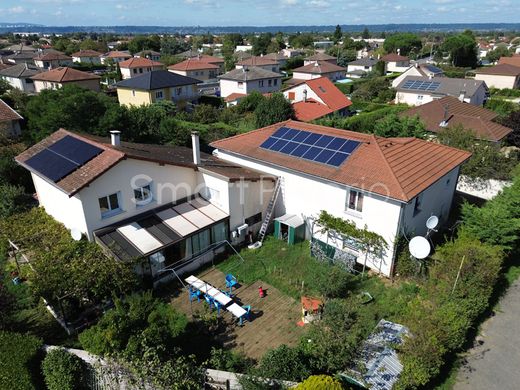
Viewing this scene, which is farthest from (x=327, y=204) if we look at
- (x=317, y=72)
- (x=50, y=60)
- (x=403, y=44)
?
(x=403, y=44)

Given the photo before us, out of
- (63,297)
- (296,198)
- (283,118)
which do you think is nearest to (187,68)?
(283,118)

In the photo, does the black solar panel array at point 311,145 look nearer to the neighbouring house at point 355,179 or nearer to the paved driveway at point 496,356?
the neighbouring house at point 355,179

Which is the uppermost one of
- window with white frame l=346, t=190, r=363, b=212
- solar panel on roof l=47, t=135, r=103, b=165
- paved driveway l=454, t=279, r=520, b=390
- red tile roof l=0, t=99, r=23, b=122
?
solar panel on roof l=47, t=135, r=103, b=165

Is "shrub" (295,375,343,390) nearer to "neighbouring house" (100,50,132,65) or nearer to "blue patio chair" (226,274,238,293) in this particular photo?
"blue patio chair" (226,274,238,293)

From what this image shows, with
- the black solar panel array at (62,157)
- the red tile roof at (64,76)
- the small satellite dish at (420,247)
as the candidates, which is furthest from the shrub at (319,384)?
the red tile roof at (64,76)

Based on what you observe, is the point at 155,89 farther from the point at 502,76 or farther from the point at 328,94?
the point at 502,76

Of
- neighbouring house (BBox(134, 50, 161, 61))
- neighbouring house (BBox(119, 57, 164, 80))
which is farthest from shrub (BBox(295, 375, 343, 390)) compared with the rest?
neighbouring house (BBox(134, 50, 161, 61))
